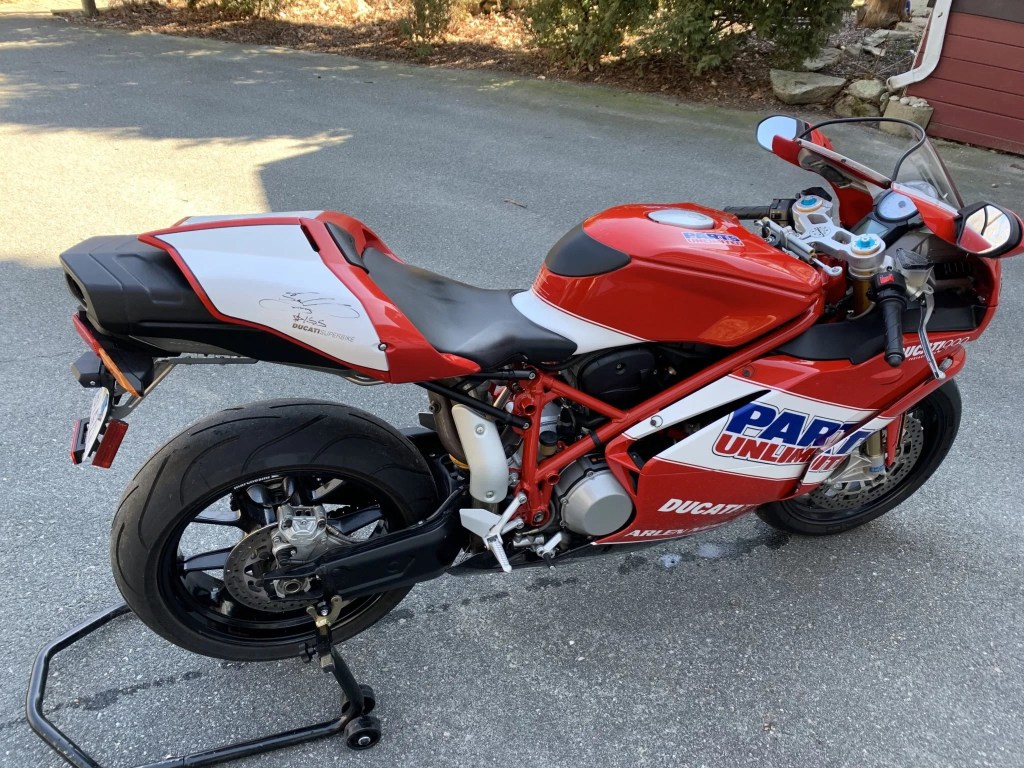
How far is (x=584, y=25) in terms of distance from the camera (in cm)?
837

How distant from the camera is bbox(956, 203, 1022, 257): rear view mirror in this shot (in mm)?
1738

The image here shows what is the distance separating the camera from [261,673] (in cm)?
223

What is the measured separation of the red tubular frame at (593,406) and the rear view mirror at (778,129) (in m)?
0.62

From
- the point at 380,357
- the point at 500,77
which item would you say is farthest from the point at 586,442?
the point at 500,77

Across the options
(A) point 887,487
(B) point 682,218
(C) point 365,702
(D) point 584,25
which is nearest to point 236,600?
(C) point 365,702

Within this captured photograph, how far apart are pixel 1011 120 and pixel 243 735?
762 centimetres

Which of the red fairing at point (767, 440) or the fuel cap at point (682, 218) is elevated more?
the fuel cap at point (682, 218)

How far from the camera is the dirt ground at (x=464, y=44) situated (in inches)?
322

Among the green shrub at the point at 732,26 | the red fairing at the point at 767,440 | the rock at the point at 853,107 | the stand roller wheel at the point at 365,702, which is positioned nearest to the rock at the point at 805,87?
the rock at the point at 853,107

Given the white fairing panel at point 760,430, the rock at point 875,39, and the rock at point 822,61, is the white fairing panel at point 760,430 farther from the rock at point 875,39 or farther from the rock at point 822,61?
the rock at point 875,39

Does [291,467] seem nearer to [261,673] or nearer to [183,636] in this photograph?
[183,636]

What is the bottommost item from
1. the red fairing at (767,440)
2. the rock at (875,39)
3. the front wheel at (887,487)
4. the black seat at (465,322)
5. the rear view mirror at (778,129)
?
the front wheel at (887,487)

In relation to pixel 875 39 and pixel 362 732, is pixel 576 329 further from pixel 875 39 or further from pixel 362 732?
pixel 875 39

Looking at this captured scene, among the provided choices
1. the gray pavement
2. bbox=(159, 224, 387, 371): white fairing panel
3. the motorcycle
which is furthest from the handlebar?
bbox=(159, 224, 387, 371): white fairing panel
